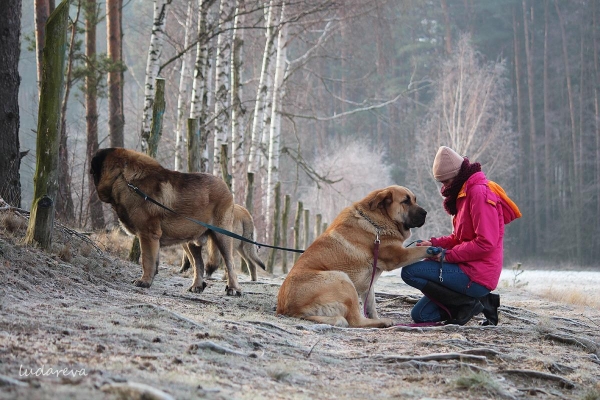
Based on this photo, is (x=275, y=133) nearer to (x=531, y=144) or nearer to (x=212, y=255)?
(x=212, y=255)

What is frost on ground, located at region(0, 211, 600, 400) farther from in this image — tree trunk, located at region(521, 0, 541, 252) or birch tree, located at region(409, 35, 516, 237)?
tree trunk, located at region(521, 0, 541, 252)

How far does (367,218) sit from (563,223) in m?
49.2

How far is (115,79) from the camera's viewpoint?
17109mm

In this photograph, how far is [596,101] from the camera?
5138 cm

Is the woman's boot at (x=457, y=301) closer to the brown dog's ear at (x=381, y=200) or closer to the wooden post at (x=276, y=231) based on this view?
the brown dog's ear at (x=381, y=200)

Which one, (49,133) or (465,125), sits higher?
(465,125)

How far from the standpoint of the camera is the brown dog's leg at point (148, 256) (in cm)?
773

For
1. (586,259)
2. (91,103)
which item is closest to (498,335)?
(91,103)

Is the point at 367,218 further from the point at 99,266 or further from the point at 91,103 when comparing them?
the point at 91,103

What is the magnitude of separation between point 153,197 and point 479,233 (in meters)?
3.48

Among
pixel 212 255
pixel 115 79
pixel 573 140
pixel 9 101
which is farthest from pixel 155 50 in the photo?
pixel 573 140

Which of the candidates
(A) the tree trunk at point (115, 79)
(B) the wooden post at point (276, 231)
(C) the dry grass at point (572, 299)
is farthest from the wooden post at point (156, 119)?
(C) the dry grass at point (572, 299)

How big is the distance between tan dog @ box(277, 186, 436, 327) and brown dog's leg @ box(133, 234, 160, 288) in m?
1.76

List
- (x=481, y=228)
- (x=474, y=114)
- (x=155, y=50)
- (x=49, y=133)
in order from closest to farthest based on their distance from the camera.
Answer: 1. (x=481, y=228)
2. (x=49, y=133)
3. (x=155, y=50)
4. (x=474, y=114)
